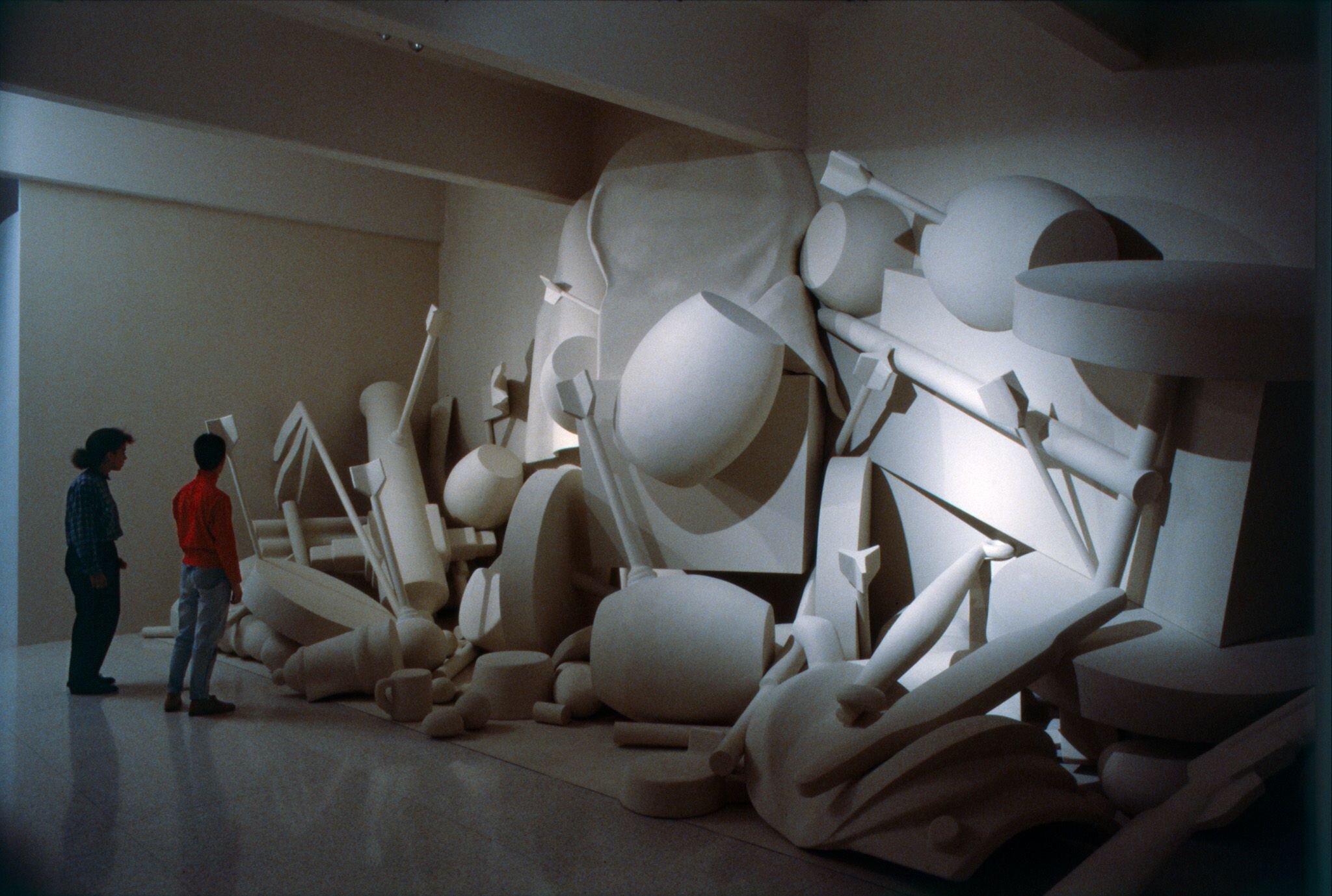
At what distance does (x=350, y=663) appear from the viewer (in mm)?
4102

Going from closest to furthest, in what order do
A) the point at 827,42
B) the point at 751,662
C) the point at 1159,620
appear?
the point at 1159,620 → the point at 751,662 → the point at 827,42

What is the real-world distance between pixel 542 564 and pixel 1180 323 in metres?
2.88

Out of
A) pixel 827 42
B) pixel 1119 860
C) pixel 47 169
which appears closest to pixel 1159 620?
pixel 1119 860

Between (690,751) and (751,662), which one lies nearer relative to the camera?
(690,751)

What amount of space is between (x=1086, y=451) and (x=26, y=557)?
16.8 ft

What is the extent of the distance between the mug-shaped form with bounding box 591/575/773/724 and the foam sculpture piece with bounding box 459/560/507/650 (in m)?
1.10

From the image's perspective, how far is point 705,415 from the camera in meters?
3.86

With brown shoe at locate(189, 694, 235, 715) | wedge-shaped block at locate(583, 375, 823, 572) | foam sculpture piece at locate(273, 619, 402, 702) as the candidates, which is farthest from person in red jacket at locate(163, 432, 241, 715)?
wedge-shaped block at locate(583, 375, 823, 572)

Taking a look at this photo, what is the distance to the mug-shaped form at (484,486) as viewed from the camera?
5.48 meters

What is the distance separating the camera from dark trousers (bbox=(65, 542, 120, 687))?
14.0 ft

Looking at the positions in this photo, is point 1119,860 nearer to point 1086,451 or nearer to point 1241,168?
point 1086,451

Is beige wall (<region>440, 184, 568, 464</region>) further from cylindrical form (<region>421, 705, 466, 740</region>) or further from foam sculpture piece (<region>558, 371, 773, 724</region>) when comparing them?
cylindrical form (<region>421, 705, 466, 740</region>)

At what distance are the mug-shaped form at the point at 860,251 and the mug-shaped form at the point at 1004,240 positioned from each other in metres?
0.57

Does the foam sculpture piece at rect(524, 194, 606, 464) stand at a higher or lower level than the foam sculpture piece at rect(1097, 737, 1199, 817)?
higher
